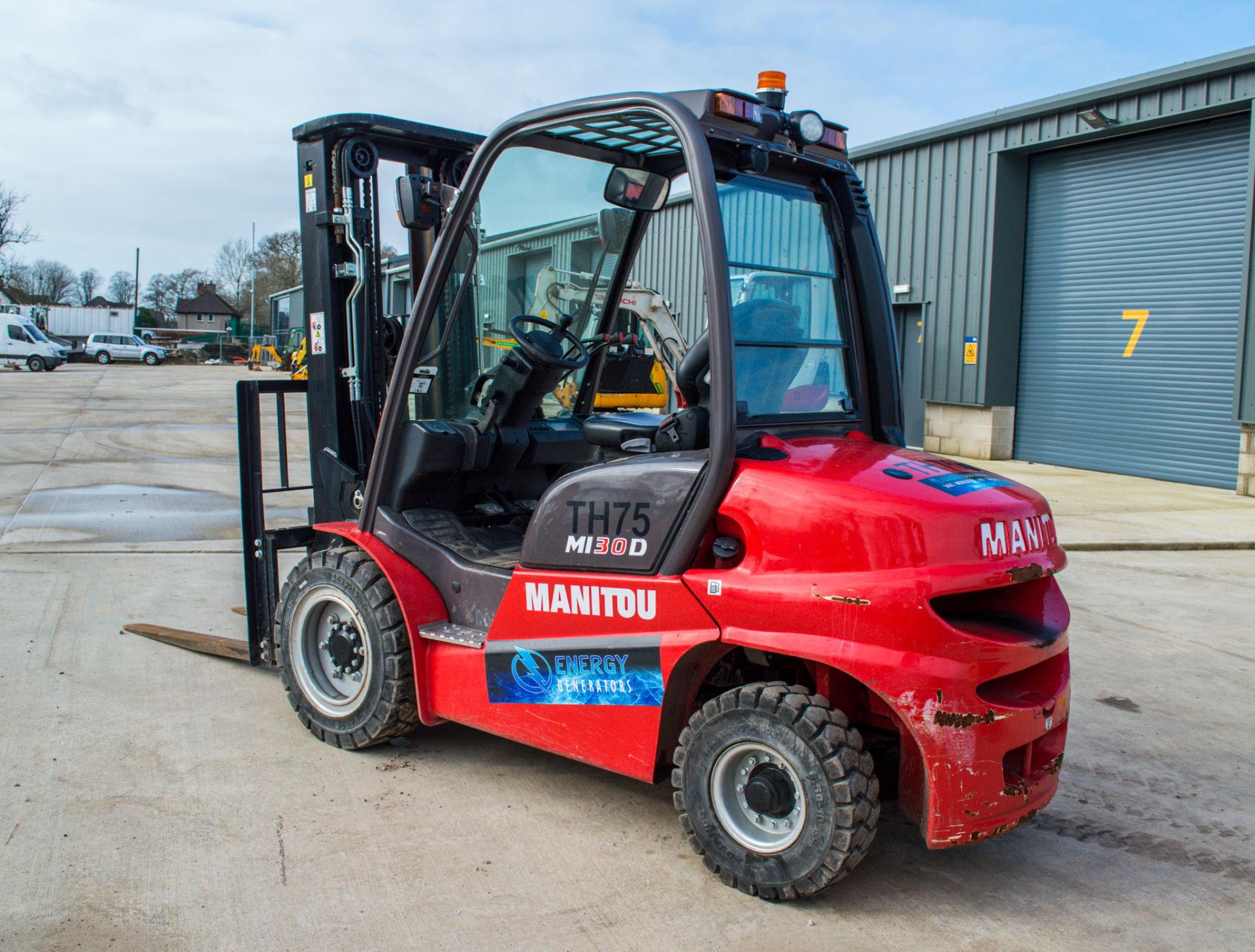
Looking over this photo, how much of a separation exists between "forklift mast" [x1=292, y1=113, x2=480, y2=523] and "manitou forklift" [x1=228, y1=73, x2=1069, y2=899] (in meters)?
0.02

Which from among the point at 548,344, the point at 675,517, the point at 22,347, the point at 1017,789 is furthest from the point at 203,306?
the point at 1017,789

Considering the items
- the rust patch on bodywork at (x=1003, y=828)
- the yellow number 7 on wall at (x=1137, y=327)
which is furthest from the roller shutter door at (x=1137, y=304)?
the rust patch on bodywork at (x=1003, y=828)

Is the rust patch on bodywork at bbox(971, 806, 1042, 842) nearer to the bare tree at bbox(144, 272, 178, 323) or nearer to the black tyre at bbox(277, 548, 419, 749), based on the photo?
the black tyre at bbox(277, 548, 419, 749)

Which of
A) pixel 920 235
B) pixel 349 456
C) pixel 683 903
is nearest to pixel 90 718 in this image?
pixel 349 456

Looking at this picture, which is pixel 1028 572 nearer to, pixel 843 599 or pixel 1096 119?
pixel 843 599

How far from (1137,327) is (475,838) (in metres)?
14.1

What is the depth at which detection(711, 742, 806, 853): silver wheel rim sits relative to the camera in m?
3.13

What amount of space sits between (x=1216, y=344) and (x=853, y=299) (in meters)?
12.1

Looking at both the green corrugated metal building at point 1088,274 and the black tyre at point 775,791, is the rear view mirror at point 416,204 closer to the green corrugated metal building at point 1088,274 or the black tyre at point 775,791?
the black tyre at point 775,791

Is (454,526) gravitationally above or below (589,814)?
above

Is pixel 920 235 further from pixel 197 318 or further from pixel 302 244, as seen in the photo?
pixel 197 318

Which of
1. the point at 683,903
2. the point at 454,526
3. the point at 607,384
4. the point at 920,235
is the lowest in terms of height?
the point at 683,903

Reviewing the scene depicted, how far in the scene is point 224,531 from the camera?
931cm

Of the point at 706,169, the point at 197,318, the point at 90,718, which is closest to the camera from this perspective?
the point at 706,169
